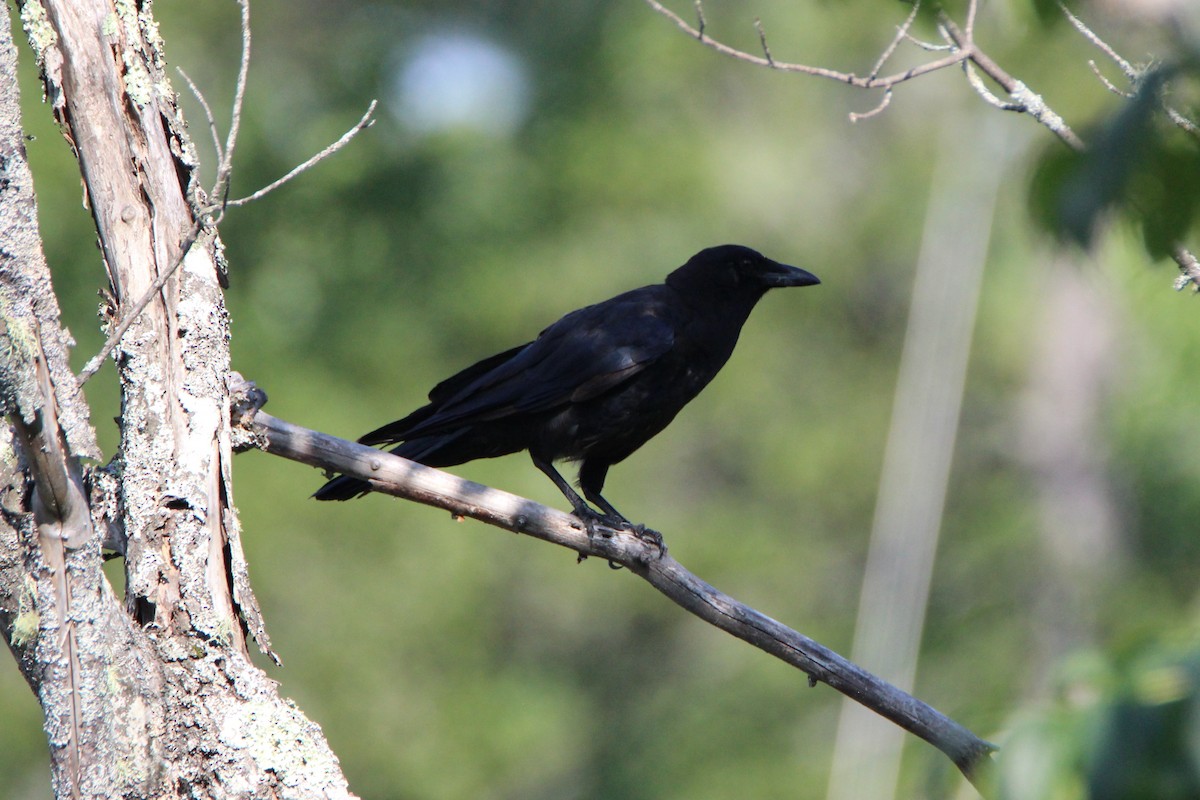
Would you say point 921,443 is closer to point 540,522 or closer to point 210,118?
point 540,522

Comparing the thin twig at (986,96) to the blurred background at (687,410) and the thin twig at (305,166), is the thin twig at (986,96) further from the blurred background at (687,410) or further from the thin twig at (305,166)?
the blurred background at (687,410)

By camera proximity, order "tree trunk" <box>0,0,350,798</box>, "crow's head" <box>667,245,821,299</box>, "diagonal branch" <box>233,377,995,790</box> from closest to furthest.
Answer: "tree trunk" <box>0,0,350,798</box>
"diagonal branch" <box>233,377,995,790</box>
"crow's head" <box>667,245,821,299</box>

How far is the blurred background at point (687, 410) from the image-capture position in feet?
38.1

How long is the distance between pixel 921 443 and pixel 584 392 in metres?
8.17

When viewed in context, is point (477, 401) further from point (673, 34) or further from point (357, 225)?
point (673, 34)

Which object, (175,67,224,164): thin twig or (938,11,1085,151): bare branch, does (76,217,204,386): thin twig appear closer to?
(175,67,224,164): thin twig

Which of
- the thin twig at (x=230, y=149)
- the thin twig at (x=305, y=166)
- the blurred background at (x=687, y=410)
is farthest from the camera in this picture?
the blurred background at (x=687, y=410)

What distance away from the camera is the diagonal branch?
3.29 meters

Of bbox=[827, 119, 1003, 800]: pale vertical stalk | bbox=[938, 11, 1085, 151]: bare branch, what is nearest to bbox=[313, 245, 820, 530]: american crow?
bbox=[938, 11, 1085, 151]: bare branch

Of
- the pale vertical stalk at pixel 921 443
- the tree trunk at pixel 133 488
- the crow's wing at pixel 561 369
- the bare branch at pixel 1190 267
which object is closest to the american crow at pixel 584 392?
the crow's wing at pixel 561 369

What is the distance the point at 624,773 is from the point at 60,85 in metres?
12.0

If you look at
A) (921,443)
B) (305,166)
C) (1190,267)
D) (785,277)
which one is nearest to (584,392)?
(785,277)

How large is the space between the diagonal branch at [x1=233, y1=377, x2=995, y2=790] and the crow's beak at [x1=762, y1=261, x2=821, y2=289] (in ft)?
7.32

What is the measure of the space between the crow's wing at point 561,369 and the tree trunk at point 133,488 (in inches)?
68.2
